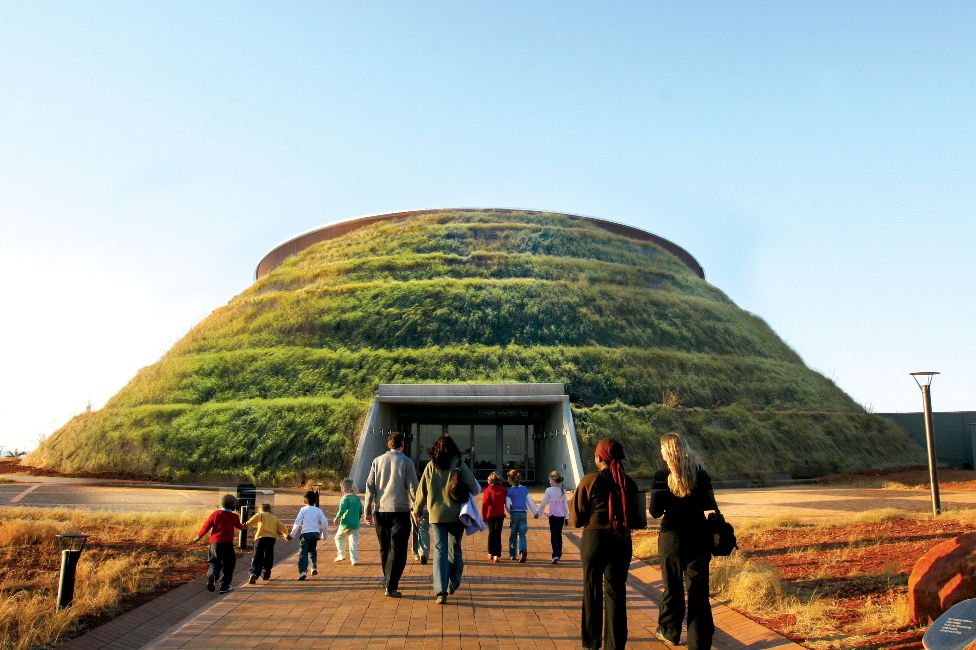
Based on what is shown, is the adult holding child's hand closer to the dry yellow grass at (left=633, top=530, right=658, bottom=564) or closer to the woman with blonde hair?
the woman with blonde hair

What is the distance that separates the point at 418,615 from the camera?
7348 millimetres

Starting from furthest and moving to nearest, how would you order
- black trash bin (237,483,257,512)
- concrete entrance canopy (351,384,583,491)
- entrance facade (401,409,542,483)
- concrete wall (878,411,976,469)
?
concrete wall (878,411,976,469) < entrance facade (401,409,542,483) < concrete entrance canopy (351,384,583,491) < black trash bin (237,483,257,512)

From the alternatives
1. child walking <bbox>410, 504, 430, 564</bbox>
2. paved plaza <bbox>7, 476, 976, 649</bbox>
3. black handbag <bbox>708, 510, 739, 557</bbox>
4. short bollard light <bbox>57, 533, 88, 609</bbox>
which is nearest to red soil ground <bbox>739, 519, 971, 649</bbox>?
paved plaza <bbox>7, 476, 976, 649</bbox>

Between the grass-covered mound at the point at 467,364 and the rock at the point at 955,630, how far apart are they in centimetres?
2230

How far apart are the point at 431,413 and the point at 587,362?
734cm

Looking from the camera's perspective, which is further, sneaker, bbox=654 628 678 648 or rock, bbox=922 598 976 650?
sneaker, bbox=654 628 678 648

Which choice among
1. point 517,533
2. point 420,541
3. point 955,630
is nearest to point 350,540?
point 420,541

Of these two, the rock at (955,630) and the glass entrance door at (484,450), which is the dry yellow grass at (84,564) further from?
the glass entrance door at (484,450)

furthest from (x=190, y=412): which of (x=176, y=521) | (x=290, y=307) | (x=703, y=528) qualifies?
(x=703, y=528)

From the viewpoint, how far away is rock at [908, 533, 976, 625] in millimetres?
6289

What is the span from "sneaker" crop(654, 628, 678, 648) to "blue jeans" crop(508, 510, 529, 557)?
471 cm

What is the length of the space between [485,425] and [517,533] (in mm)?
20751

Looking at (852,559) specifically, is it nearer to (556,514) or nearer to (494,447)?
(556,514)

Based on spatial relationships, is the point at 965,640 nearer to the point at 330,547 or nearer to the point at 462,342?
the point at 330,547
